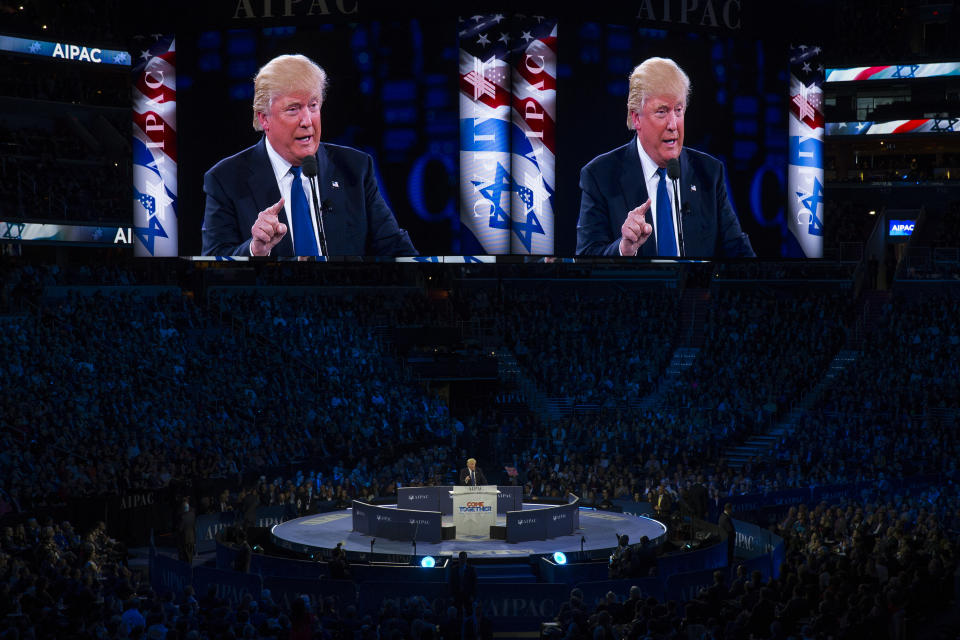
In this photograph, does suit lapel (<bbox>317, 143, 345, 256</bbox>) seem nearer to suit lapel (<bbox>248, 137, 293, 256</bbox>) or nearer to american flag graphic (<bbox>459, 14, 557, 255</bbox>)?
suit lapel (<bbox>248, 137, 293, 256</bbox>)

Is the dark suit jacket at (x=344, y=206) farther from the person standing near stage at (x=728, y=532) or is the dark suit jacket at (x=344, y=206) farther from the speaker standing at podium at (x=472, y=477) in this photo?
the person standing near stage at (x=728, y=532)

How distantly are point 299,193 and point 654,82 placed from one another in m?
9.90

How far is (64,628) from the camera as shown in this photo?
13.7m

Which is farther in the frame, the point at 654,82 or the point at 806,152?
the point at 806,152

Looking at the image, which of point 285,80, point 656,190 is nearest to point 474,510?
point 656,190

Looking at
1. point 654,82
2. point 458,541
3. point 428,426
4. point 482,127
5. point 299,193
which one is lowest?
point 458,541

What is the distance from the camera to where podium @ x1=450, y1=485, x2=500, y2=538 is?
26578mm

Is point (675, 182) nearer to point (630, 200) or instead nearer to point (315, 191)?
point (630, 200)

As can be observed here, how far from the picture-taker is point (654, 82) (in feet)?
110

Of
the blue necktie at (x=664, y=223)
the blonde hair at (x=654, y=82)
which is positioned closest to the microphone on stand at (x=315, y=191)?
the blonde hair at (x=654, y=82)

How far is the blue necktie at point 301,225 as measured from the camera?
32031mm

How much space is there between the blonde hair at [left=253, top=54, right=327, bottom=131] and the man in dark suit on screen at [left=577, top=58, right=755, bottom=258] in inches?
291

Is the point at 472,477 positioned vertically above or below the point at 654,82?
below

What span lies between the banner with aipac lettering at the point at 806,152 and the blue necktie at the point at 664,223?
453cm
